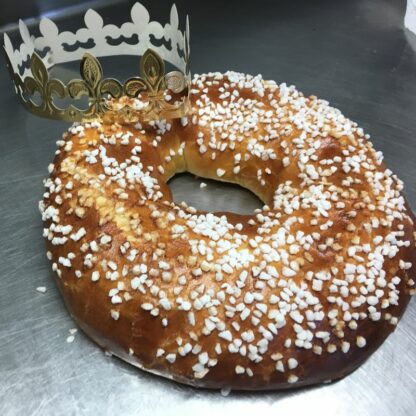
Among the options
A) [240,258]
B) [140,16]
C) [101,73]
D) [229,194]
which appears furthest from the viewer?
[229,194]

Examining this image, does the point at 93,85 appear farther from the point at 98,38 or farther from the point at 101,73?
the point at 98,38

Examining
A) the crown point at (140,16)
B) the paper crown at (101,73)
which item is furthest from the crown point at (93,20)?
the crown point at (140,16)

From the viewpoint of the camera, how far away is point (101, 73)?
4.62 ft

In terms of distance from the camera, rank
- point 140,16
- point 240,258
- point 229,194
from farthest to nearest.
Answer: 1. point 229,194
2. point 140,16
3. point 240,258

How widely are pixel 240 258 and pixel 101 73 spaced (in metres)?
0.60

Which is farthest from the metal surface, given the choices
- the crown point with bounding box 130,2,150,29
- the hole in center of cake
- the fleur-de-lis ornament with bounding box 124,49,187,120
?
the crown point with bounding box 130,2,150,29

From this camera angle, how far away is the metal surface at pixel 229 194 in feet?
4.38

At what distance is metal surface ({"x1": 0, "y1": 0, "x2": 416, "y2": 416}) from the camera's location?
4.38 feet

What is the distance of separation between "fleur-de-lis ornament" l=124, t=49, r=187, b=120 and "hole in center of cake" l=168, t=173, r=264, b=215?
28 cm

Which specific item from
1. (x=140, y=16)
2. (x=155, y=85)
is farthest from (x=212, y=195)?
(x=140, y=16)

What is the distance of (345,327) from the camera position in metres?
1.23

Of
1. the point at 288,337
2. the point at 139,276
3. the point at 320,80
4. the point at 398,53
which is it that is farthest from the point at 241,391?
the point at 398,53

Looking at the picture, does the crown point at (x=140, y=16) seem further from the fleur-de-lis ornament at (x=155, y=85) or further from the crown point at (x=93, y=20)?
the fleur-de-lis ornament at (x=155, y=85)

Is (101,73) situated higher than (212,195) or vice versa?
(101,73)
